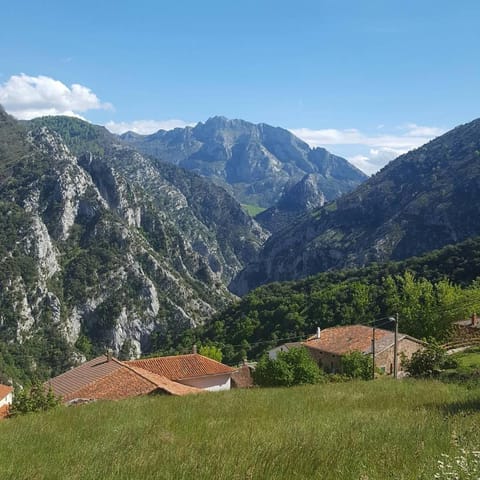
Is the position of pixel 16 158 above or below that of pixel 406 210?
above

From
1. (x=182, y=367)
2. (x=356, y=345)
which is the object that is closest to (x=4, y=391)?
(x=182, y=367)

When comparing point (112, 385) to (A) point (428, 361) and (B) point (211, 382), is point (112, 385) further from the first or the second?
(B) point (211, 382)

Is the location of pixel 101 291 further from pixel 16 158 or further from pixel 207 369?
pixel 207 369

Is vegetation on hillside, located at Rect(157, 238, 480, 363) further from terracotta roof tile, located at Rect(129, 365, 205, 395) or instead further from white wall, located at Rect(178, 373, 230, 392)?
terracotta roof tile, located at Rect(129, 365, 205, 395)

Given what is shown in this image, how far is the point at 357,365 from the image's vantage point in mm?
39156

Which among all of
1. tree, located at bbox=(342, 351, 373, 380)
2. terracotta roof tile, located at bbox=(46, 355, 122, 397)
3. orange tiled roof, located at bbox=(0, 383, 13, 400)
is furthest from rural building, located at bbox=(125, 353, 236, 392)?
tree, located at bbox=(342, 351, 373, 380)

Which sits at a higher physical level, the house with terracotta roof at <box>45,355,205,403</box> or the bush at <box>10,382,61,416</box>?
the bush at <box>10,382,61,416</box>

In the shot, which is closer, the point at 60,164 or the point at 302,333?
the point at 302,333

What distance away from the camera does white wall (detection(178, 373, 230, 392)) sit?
46.0 metres

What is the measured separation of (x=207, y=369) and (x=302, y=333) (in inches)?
1771

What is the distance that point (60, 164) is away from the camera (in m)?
175

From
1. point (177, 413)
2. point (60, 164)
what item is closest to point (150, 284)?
point (60, 164)

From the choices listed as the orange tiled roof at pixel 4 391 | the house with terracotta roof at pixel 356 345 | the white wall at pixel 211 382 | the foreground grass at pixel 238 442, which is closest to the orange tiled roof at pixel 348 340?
the house with terracotta roof at pixel 356 345

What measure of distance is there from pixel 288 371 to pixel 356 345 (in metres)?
20.2
